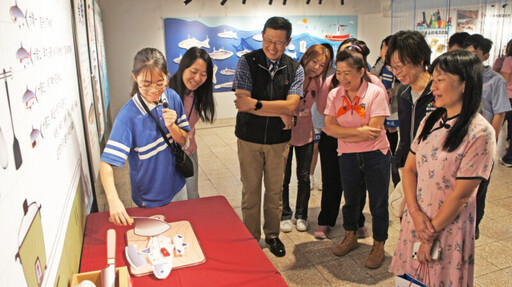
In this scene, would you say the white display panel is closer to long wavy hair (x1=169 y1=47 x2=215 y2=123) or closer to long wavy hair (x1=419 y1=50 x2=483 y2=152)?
long wavy hair (x1=169 y1=47 x2=215 y2=123)

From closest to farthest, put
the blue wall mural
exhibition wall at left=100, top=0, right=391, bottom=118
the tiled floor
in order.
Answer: the tiled floor, exhibition wall at left=100, top=0, right=391, bottom=118, the blue wall mural

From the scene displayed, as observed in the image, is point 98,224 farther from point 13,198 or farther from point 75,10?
point 75,10

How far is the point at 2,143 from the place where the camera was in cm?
80

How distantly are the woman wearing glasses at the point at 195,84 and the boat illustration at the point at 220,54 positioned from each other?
570 cm

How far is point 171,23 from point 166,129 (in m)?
6.22

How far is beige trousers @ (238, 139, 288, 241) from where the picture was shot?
2.83 m

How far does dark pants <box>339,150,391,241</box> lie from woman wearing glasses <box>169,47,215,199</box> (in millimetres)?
1037

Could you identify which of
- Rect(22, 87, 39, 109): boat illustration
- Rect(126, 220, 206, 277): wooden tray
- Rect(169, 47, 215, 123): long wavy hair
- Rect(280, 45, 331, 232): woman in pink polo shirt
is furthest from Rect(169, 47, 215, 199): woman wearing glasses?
Rect(22, 87, 39, 109): boat illustration

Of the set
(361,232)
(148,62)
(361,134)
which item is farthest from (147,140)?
(361,232)

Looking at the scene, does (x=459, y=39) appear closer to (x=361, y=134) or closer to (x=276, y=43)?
(x=361, y=134)

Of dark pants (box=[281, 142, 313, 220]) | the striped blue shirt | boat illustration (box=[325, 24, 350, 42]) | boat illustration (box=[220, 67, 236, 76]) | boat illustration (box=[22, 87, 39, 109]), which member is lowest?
dark pants (box=[281, 142, 313, 220])

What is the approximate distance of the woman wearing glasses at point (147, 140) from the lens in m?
1.83

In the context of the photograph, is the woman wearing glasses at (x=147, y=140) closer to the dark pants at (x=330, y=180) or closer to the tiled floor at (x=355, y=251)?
the tiled floor at (x=355, y=251)

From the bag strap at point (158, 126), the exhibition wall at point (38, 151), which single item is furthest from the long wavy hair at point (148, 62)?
the exhibition wall at point (38, 151)
